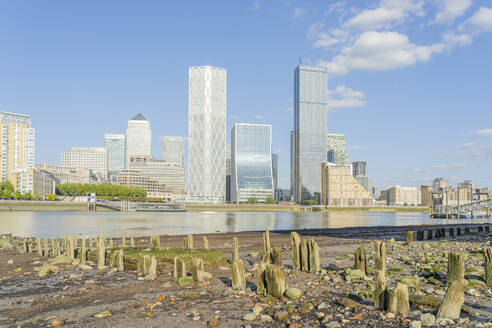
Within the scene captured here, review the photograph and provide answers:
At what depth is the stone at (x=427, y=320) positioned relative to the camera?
1073 cm

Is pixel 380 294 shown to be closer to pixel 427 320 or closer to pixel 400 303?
pixel 400 303

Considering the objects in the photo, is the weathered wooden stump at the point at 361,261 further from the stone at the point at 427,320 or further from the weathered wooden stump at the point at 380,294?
the stone at the point at 427,320

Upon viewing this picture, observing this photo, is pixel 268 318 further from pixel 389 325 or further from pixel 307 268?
pixel 307 268

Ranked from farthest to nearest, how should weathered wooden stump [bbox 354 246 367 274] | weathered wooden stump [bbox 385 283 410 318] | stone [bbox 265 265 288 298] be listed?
weathered wooden stump [bbox 354 246 367 274] → stone [bbox 265 265 288 298] → weathered wooden stump [bbox 385 283 410 318]

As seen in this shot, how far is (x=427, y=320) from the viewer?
10805mm

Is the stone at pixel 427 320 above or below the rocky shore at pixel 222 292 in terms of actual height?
Result: above

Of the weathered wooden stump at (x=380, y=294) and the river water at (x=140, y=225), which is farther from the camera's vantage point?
the river water at (x=140, y=225)

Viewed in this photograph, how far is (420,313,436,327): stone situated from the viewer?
35.2 ft

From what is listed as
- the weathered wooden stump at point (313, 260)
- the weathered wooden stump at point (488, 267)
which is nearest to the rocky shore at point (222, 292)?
the weathered wooden stump at point (313, 260)

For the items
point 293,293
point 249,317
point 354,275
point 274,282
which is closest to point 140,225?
point 354,275

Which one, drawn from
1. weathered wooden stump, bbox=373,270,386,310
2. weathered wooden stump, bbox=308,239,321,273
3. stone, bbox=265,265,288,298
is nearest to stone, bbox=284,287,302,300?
stone, bbox=265,265,288,298

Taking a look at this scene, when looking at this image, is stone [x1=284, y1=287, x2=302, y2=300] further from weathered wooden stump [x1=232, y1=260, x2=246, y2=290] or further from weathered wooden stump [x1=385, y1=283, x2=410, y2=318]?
weathered wooden stump [x1=385, y1=283, x2=410, y2=318]

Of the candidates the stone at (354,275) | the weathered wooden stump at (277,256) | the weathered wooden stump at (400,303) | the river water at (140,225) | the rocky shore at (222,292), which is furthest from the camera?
the river water at (140,225)

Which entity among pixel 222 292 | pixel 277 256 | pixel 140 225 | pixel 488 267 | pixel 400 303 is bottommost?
pixel 140 225
